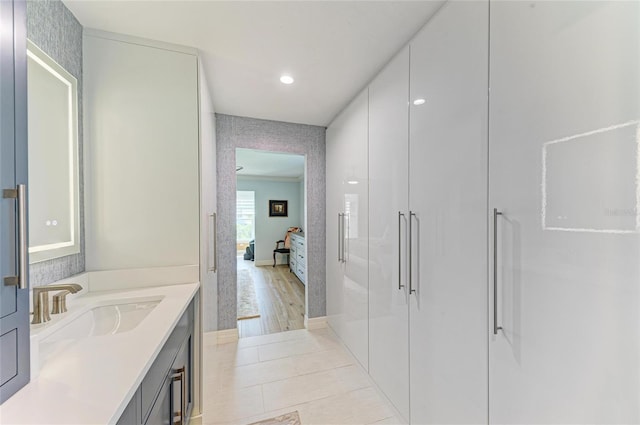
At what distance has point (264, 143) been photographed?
277 centimetres

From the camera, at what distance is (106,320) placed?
1.25 meters

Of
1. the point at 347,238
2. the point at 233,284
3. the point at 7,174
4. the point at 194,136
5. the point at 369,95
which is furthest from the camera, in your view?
the point at 233,284

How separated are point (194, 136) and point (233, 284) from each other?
5.62ft

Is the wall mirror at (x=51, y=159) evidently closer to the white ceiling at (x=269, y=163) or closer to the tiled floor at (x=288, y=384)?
the tiled floor at (x=288, y=384)

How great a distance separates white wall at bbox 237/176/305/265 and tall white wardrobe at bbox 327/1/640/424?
17.8 feet

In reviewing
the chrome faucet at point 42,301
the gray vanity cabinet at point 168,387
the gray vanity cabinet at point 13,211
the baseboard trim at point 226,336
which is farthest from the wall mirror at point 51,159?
the baseboard trim at point 226,336

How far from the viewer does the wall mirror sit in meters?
1.06

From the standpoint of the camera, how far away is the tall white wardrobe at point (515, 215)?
2.21 feet

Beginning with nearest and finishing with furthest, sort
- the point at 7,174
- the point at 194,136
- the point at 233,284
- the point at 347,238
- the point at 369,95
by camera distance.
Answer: the point at 7,174 → the point at 194,136 → the point at 369,95 → the point at 347,238 → the point at 233,284

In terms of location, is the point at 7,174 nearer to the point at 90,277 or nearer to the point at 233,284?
the point at 90,277

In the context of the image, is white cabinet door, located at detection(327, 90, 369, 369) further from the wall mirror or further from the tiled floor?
the wall mirror

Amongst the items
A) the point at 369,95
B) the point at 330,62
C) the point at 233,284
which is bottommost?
the point at 233,284

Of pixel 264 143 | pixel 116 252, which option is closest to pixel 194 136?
pixel 116 252

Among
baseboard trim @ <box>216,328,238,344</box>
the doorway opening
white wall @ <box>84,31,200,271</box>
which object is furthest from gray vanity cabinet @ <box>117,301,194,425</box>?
the doorway opening
